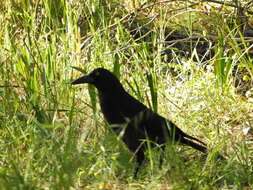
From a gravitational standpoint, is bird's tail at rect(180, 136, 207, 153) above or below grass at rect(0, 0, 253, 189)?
below

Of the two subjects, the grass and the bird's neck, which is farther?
the bird's neck

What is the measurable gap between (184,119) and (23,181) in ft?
6.99

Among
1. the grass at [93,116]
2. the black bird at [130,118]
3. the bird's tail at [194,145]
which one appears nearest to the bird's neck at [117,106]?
the black bird at [130,118]

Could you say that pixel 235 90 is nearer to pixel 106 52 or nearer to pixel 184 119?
pixel 184 119

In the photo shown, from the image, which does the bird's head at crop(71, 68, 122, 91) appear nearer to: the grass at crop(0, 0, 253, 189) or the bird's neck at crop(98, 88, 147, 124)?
the bird's neck at crop(98, 88, 147, 124)

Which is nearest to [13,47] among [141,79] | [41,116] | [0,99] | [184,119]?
[0,99]

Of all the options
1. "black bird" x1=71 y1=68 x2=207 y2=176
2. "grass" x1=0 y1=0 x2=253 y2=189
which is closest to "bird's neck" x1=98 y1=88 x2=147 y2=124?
"black bird" x1=71 y1=68 x2=207 y2=176

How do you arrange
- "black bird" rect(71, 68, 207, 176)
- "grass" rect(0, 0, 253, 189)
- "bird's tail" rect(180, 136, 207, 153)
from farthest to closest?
"bird's tail" rect(180, 136, 207, 153) → "black bird" rect(71, 68, 207, 176) → "grass" rect(0, 0, 253, 189)

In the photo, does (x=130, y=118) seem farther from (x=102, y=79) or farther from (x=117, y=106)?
(x=102, y=79)

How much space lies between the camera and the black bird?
3391 mm

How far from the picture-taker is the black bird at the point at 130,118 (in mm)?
3391

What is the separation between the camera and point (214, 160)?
3.21m

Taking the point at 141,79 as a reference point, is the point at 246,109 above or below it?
below

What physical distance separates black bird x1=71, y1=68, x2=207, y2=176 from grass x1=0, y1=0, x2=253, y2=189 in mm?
84
